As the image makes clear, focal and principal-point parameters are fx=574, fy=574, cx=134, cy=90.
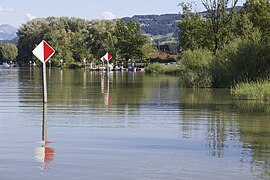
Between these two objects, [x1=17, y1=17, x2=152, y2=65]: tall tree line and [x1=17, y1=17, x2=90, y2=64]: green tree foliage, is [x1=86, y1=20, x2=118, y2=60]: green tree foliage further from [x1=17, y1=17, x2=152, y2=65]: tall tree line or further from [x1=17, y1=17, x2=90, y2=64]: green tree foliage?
[x1=17, y1=17, x2=90, y2=64]: green tree foliage

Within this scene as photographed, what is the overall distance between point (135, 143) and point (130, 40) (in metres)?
89.8

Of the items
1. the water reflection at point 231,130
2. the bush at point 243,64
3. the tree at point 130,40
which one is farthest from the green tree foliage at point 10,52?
the water reflection at point 231,130

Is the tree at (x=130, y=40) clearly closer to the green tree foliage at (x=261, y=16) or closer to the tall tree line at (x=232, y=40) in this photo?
the tall tree line at (x=232, y=40)

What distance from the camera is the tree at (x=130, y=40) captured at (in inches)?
4060

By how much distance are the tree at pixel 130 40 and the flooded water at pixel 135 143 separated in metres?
79.7

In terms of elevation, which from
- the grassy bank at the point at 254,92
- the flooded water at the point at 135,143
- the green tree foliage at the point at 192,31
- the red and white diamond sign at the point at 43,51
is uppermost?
the green tree foliage at the point at 192,31

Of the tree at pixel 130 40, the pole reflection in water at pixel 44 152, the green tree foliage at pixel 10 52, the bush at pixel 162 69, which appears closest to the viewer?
the pole reflection in water at pixel 44 152

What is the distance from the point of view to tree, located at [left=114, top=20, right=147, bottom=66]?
103125mm

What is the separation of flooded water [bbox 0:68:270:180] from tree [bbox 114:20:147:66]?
79665 mm

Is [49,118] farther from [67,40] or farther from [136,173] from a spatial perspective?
[67,40]

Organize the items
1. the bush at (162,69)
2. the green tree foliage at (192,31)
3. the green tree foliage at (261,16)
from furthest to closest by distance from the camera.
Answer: the bush at (162,69), the green tree foliage at (192,31), the green tree foliage at (261,16)

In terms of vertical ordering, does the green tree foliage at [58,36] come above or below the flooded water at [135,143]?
above

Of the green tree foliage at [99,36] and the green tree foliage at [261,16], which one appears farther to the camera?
the green tree foliage at [99,36]

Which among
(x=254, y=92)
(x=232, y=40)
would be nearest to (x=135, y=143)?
(x=254, y=92)
